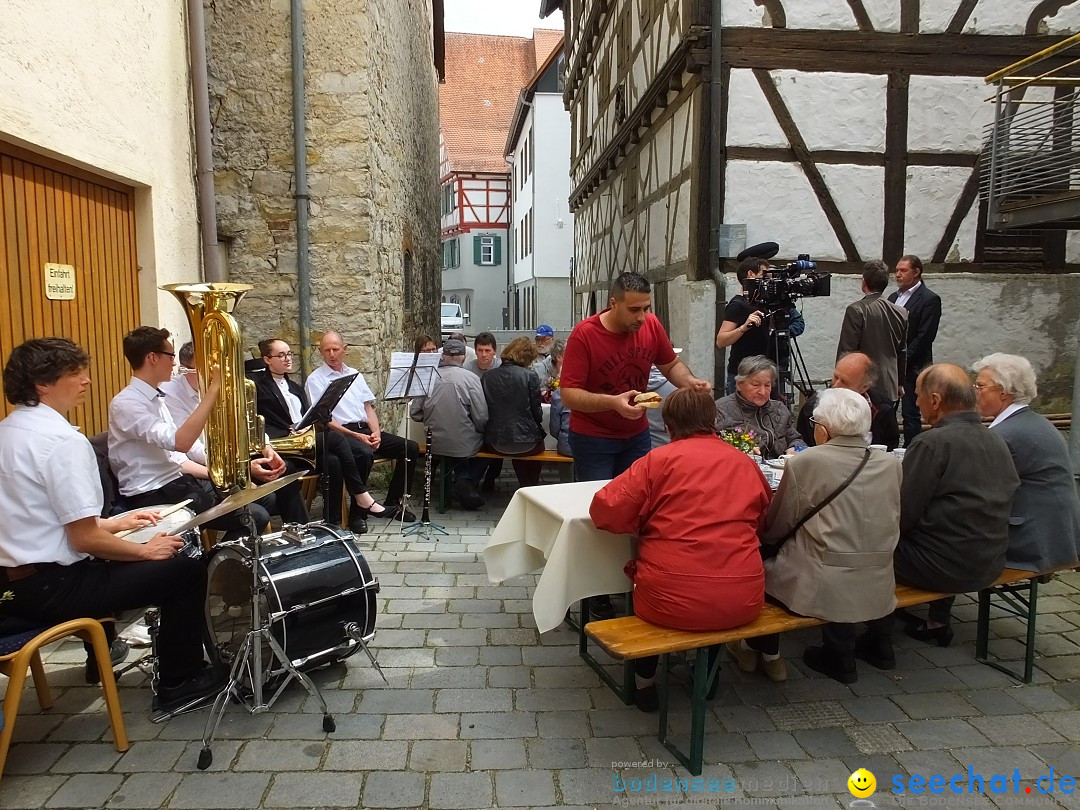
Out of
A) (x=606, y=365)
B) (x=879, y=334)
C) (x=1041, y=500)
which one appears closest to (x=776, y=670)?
(x=1041, y=500)

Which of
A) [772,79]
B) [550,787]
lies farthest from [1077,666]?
[772,79]

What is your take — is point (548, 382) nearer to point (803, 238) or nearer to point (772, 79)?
point (803, 238)

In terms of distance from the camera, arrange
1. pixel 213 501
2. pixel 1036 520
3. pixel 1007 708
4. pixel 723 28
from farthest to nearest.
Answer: pixel 723 28 < pixel 213 501 < pixel 1036 520 < pixel 1007 708

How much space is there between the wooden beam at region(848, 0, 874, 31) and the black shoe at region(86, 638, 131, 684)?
778 cm

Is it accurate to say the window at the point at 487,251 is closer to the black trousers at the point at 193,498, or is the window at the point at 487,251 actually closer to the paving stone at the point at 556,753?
Answer: the black trousers at the point at 193,498

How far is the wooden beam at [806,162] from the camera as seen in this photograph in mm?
7352

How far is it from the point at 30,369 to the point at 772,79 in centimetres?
676

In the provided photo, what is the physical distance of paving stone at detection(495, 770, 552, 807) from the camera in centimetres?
260

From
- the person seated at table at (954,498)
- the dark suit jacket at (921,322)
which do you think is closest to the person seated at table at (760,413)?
the person seated at table at (954,498)

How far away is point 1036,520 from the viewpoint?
11.5 ft

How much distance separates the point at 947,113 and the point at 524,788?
749cm

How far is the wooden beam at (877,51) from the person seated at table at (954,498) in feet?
16.5

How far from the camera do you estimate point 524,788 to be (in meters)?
2.67

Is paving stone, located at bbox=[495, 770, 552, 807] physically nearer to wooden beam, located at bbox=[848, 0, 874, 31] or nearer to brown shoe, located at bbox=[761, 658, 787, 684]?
brown shoe, located at bbox=[761, 658, 787, 684]
